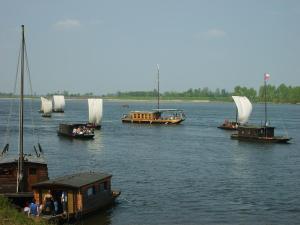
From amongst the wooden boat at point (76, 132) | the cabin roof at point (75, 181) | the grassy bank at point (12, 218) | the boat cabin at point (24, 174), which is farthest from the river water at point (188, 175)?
the grassy bank at point (12, 218)

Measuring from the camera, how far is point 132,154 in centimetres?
7219

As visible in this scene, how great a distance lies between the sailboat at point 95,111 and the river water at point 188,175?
17160mm

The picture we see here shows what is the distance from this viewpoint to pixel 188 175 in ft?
178

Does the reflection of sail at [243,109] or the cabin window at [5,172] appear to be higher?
the reflection of sail at [243,109]

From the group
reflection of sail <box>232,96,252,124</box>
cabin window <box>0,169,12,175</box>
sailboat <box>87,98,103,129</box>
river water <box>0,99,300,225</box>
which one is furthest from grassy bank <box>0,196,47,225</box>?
reflection of sail <box>232,96,252,124</box>

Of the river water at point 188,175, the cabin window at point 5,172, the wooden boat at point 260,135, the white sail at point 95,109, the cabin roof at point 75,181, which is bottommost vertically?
the river water at point 188,175

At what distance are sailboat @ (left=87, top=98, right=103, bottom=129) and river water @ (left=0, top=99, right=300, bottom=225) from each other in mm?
17160

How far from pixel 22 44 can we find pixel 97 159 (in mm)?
30675

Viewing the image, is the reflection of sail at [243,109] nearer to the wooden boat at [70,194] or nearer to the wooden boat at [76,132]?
the wooden boat at [76,132]

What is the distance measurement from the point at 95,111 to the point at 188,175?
62000 millimetres

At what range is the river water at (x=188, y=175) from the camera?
37812 mm

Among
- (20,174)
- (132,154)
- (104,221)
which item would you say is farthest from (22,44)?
(132,154)

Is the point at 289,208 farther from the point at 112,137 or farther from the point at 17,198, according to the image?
the point at 112,137

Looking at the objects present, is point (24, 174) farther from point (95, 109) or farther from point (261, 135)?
point (95, 109)
